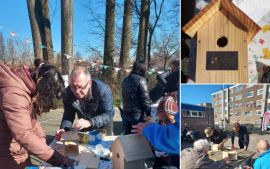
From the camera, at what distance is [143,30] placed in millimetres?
1411

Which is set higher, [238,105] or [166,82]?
[166,82]

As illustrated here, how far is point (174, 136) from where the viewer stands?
1.13m

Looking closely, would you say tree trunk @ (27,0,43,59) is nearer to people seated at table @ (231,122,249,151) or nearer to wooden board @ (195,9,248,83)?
wooden board @ (195,9,248,83)

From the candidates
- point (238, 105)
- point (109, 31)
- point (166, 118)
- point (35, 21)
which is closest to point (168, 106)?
point (166, 118)

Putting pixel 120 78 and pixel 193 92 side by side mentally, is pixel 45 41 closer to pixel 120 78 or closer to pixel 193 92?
pixel 120 78

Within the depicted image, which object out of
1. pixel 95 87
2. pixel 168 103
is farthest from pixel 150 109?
pixel 95 87

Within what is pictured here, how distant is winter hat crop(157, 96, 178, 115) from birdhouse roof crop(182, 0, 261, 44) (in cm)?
43

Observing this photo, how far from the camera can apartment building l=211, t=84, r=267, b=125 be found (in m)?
1.10

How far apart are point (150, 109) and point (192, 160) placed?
44 cm

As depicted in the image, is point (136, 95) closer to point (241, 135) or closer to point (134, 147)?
point (134, 147)

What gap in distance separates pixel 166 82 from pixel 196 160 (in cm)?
53

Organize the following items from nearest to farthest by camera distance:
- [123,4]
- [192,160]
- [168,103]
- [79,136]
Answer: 1. [192,160]
2. [168,103]
3. [123,4]
4. [79,136]

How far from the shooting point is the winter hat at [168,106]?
1.23 meters

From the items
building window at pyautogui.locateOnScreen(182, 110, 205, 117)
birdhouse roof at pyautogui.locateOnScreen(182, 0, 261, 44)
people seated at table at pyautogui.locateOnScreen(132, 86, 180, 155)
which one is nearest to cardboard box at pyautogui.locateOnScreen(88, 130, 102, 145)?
people seated at table at pyautogui.locateOnScreen(132, 86, 180, 155)
